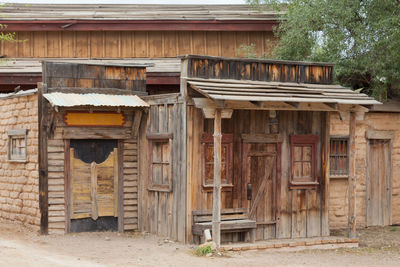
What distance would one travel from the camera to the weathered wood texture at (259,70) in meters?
13.6

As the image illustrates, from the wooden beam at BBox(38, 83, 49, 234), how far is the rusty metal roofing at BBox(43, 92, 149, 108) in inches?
12.0

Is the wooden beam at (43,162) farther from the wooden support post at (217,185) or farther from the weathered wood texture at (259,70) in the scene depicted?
the wooden support post at (217,185)

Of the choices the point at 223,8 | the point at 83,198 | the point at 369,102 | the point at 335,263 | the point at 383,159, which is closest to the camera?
the point at 335,263

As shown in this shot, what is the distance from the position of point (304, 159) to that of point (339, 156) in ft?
6.43

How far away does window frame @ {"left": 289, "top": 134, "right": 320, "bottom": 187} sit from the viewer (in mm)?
14359

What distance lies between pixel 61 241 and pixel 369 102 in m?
6.90

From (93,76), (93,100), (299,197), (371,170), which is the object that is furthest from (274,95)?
(371,170)

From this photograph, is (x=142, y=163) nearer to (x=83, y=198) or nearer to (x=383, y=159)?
(x=83, y=198)

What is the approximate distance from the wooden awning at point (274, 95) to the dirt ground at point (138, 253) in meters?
2.84

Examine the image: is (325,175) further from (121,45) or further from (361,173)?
(121,45)

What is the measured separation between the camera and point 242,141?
549 inches

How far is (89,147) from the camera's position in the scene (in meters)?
15.0

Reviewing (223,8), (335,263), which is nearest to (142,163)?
(335,263)

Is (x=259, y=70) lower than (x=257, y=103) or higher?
higher
